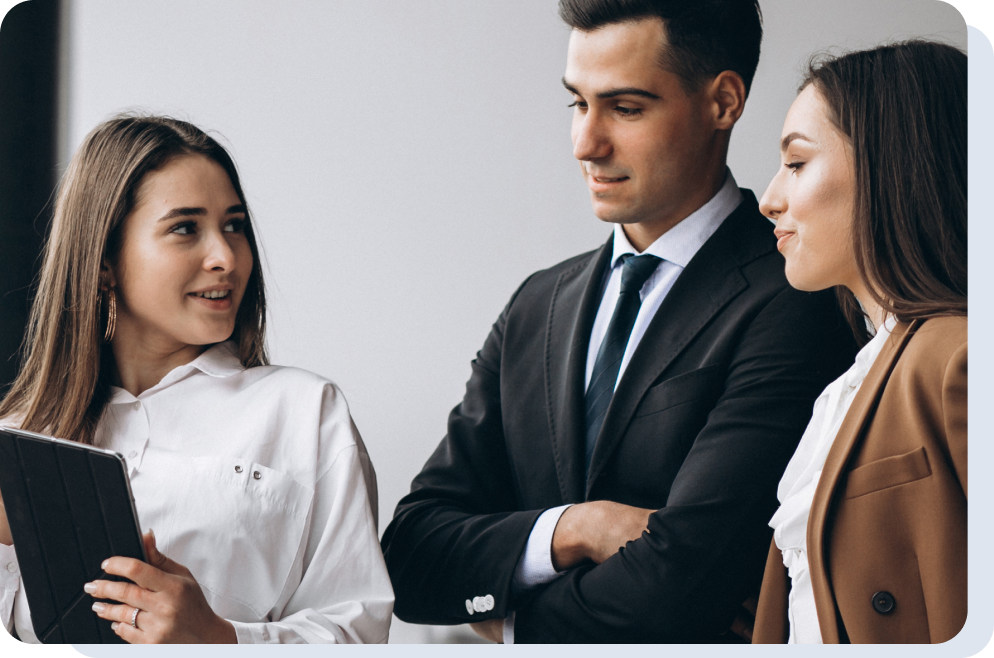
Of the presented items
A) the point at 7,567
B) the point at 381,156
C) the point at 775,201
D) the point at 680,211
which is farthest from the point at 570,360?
the point at 7,567

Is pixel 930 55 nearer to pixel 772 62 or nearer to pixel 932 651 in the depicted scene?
pixel 772 62

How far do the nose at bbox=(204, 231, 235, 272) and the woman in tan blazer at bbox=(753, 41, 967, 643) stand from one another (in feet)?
2.76

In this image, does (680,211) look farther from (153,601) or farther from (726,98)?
(153,601)

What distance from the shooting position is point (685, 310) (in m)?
1.42

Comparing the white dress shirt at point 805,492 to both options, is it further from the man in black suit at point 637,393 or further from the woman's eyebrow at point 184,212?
the woman's eyebrow at point 184,212

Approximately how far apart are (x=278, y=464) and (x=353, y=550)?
0.61 ft

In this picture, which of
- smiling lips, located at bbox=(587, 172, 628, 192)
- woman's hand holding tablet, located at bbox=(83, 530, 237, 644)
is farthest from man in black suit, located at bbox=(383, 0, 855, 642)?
woman's hand holding tablet, located at bbox=(83, 530, 237, 644)

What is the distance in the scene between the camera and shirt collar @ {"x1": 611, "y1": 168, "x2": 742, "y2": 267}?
1490 mm

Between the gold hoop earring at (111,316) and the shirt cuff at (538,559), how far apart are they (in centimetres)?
78

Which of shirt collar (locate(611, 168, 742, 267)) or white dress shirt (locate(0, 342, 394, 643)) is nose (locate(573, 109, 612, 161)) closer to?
shirt collar (locate(611, 168, 742, 267))

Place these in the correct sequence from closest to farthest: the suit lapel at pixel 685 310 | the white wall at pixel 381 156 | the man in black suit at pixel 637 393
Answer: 1. the man in black suit at pixel 637 393
2. the suit lapel at pixel 685 310
3. the white wall at pixel 381 156

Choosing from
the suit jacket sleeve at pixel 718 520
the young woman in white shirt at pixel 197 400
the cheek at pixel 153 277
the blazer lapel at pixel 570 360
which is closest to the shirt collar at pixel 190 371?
the young woman in white shirt at pixel 197 400

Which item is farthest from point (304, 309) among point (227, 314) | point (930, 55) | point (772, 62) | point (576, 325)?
point (930, 55)

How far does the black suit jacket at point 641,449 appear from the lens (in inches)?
50.3
